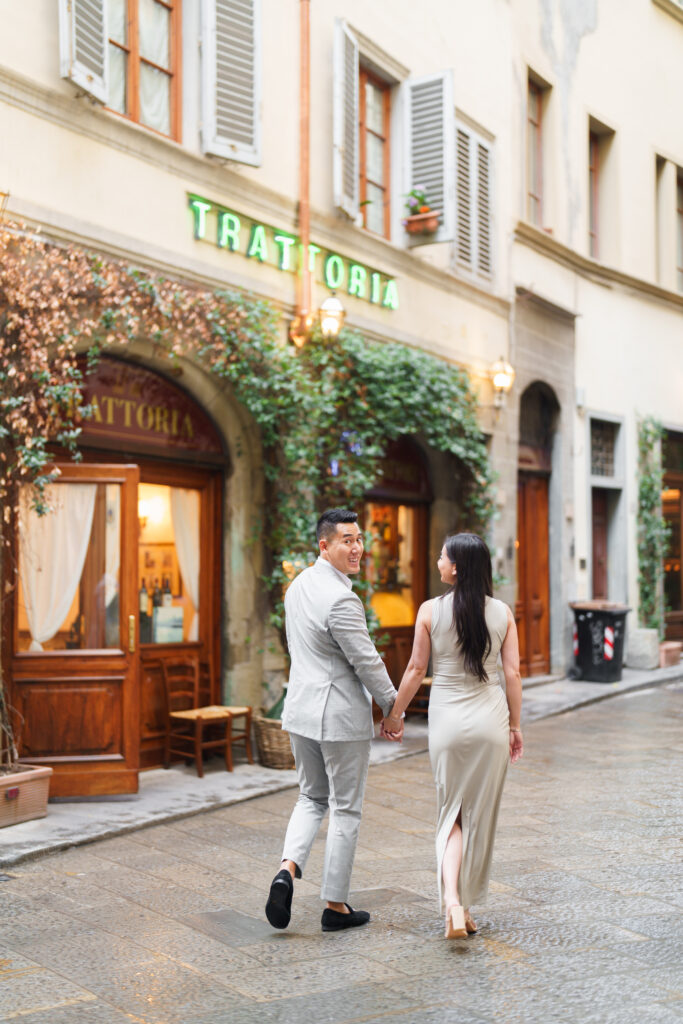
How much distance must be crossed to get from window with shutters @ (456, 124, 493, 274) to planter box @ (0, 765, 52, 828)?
24.4ft

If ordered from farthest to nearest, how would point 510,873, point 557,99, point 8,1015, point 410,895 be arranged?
point 557,99 < point 510,873 < point 410,895 < point 8,1015

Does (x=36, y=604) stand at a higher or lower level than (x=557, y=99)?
lower

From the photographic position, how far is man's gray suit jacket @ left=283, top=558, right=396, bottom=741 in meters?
4.57

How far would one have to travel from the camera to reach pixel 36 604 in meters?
7.29

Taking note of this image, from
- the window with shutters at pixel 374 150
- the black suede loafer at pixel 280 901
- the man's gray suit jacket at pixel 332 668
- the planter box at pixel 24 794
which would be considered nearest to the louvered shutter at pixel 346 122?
the window with shutters at pixel 374 150

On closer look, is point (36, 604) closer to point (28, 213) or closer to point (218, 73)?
point (28, 213)

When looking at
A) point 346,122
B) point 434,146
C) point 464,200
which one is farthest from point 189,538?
point 464,200

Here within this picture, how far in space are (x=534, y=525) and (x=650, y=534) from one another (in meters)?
2.35

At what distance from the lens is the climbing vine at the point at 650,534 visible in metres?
15.4

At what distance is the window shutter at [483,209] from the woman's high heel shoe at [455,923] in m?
9.08

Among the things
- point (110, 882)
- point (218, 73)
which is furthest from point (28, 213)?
point (110, 882)

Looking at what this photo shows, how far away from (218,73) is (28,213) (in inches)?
91.7

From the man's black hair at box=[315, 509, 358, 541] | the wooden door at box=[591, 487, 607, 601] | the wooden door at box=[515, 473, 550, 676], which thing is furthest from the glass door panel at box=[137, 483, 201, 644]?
the wooden door at box=[591, 487, 607, 601]

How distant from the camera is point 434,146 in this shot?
1110 cm
